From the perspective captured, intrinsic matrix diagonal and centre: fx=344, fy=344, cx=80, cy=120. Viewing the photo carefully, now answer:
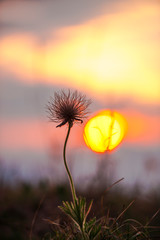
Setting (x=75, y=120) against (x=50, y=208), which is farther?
(x=50, y=208)

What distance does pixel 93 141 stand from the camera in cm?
376

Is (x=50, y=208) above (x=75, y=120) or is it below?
below

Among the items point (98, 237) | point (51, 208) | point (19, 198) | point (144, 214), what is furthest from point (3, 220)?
point (98, 237)

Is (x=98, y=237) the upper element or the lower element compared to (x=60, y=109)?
lower

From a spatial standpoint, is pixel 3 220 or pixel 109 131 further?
pixel 3 220

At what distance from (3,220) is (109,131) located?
2.54 m

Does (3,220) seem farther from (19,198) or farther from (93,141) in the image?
(93,141)

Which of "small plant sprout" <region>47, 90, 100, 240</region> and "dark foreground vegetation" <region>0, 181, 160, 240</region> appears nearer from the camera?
"small plant sprout" <region>47, 90, 100, 240</region>

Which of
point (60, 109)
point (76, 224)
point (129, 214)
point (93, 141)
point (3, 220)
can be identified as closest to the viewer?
point (76, 224)

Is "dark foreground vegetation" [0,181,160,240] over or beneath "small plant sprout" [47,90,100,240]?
beneath

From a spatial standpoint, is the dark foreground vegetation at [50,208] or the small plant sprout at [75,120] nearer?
the small plant sprout at [75,120]

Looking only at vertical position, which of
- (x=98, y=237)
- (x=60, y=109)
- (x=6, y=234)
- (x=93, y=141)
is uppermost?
(x=60, y=109)

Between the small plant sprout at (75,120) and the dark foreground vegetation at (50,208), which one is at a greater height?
the small plant sprout at (75,120)

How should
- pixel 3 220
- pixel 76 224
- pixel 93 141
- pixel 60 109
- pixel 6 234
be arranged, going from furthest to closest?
pixel 3 220
pixel 6 234
pixel 93 141
pixel 60 109
pixel 76 224
